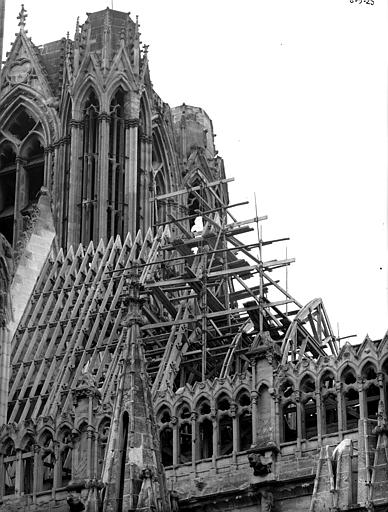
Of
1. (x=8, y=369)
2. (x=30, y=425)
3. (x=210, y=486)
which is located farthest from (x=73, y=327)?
(x=210, y=486)

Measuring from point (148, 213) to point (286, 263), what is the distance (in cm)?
1394

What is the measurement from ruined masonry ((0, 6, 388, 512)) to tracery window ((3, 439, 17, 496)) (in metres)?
0.07

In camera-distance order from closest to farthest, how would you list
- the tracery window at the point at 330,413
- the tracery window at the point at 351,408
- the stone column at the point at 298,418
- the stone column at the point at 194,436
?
the stone column at the point at 298,418 → the tracery window at the point at 351,408 → the tracery window at the point at 330,413 → the stone column at the point at 194,436

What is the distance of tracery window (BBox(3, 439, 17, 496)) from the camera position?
51906mm

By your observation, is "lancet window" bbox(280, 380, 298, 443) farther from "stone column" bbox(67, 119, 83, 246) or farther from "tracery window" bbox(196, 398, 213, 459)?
"stone column" bbox(67, 119, 83, 246)

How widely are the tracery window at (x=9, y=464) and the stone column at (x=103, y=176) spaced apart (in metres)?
15.7

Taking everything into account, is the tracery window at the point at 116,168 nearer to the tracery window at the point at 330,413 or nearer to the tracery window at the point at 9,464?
the tracery window at the point at 9,464

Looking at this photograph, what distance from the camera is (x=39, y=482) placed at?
50875 mm

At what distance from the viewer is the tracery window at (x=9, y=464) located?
51.9 meters

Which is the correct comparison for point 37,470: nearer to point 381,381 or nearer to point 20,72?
point 381,381

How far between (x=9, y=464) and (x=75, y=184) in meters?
18.7

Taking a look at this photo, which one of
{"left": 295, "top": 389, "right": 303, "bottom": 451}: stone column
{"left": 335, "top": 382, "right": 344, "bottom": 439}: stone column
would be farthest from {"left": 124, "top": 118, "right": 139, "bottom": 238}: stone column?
{"left": 335, "top": 382, "right": 344, "bottom": 439}: stone column

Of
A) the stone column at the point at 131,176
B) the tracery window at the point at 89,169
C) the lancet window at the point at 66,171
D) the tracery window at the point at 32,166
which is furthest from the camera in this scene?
the tracery window at the point at 32,166

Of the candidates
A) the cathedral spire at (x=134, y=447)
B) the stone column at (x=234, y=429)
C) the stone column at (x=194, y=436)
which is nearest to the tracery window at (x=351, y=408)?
the stone column at (x=234, y=429)
